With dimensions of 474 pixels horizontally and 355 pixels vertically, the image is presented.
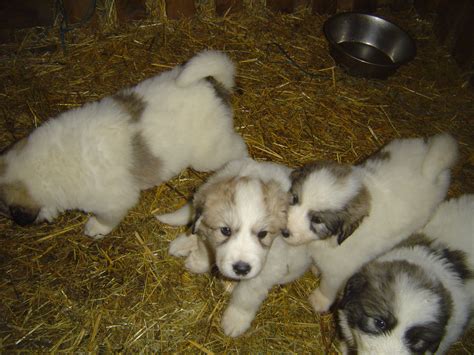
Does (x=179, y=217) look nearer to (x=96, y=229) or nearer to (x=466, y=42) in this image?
(x=96, y=229)

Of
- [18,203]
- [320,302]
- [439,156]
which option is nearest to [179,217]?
[18,203]

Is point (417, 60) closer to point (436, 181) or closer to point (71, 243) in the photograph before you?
point (436, 181)

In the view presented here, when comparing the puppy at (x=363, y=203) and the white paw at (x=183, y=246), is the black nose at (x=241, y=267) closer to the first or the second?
the puppy at (x=363, y=203)

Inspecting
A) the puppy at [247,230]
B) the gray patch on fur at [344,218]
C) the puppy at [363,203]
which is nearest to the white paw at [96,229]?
the puppy at [247,230]

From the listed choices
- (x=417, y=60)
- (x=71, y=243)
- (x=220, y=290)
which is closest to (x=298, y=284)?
(x=220, y=290)

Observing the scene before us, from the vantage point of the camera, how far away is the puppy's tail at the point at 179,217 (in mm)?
3578

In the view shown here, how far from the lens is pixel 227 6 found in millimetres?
5449

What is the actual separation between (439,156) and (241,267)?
1.74m

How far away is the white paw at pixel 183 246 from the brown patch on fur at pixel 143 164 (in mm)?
592

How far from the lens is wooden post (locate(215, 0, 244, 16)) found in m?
5.41

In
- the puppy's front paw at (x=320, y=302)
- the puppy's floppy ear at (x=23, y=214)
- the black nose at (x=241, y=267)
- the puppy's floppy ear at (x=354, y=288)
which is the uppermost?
the black nose at (x=241, y=267)

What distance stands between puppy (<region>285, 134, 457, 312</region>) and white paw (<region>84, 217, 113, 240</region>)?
5.57 feet

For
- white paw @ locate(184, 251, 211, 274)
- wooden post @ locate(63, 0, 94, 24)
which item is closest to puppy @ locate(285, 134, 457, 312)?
white paw @ locate(184, 251, 211, 274)

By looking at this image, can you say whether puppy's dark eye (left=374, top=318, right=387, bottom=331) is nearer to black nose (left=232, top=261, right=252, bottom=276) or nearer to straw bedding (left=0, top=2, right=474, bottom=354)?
black nose (left=232, top=261, right=252, bottom=276)
